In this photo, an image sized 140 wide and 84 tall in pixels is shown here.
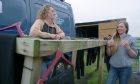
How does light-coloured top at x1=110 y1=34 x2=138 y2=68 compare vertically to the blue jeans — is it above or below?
above

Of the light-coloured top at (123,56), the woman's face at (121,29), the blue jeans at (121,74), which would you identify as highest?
the woman's face at (121,29)

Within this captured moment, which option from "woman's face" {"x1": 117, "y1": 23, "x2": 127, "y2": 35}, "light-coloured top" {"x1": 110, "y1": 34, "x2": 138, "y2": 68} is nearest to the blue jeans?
"light-coloured top" {"x1": 110, "y1": 34, "x2": 138, "y2": 68}

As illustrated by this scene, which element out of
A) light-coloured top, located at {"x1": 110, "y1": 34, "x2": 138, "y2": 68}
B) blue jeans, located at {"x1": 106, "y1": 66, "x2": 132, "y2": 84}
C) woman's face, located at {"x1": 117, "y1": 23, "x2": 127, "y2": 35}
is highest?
woman's face, located at {"x1": 117, "y1": 23, "x2": 127, "y2": 35}

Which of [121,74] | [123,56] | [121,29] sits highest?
[121,29]

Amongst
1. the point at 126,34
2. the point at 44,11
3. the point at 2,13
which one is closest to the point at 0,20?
the point at 2,13

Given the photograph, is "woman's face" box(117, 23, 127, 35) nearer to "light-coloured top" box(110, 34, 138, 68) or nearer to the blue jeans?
"light-coloured top" box(110, 34, 138, 68)

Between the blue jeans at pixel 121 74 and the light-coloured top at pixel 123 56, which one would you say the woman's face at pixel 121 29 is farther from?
the blue jeans at pixel 121 74

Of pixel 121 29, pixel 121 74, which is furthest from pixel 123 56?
pixel 121 29

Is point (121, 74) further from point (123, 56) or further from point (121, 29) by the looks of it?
point (121, 29)

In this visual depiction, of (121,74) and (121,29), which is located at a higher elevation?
(121,29)

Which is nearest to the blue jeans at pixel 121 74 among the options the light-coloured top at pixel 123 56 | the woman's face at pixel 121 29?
the light-coloured top at pixel 123 56

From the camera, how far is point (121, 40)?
571cm

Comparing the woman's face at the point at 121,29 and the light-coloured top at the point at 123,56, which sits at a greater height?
the woman's face at the point at 121,29

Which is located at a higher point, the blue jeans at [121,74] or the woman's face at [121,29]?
the woman's face at [121,29]
